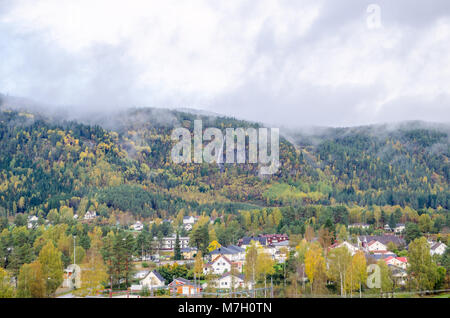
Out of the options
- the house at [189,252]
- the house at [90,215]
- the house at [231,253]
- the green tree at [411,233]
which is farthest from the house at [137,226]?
the green tree at [411,233]

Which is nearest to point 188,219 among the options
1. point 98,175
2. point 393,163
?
point 98,175

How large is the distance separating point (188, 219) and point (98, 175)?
2741 centimetres

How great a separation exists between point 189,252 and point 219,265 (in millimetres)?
7993

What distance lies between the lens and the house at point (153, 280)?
109 feet

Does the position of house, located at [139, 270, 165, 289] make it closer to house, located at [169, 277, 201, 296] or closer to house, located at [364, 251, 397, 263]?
house, located at [169, 277, 201, 296]

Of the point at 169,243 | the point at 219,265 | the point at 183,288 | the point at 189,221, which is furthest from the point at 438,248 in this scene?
the point at 189,221

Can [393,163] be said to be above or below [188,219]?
above

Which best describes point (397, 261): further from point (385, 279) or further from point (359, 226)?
point (359, 226)

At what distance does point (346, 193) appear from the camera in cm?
10781

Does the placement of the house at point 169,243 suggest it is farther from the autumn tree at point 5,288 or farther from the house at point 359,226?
the autumn tree at point 5,288
